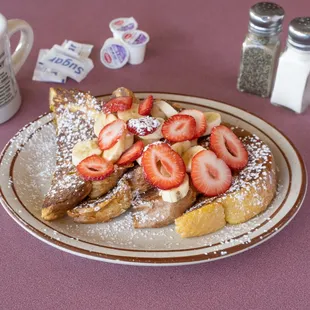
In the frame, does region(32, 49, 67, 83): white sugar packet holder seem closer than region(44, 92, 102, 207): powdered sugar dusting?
No

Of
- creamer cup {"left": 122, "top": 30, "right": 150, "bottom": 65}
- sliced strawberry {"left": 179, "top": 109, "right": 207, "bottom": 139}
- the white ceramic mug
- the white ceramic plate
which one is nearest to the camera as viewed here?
the white ceramic plate

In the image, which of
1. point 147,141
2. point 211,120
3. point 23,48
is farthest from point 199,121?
point 23,48

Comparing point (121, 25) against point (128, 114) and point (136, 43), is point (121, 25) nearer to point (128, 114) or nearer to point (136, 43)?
point (136, 43)

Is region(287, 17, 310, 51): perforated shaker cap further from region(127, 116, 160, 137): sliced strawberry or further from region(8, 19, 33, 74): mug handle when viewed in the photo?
region(8, 19, 33, 74): mug handle

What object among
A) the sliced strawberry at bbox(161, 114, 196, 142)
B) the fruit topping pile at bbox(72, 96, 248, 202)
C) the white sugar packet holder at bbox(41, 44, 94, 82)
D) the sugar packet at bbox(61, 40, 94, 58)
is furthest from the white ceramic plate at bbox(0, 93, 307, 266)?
the sugar packet at bbox(61, 40, 94, 58)

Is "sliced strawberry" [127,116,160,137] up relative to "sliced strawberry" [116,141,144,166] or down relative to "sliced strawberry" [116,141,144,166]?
up

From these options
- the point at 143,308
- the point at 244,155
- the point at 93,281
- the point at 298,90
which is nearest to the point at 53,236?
the point at 93,281

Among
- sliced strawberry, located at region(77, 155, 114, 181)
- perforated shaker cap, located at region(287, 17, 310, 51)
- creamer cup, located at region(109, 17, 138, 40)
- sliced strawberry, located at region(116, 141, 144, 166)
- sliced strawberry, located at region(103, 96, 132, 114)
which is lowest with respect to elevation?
sliced strawberry, located at region(77, 155, 114, 181)
